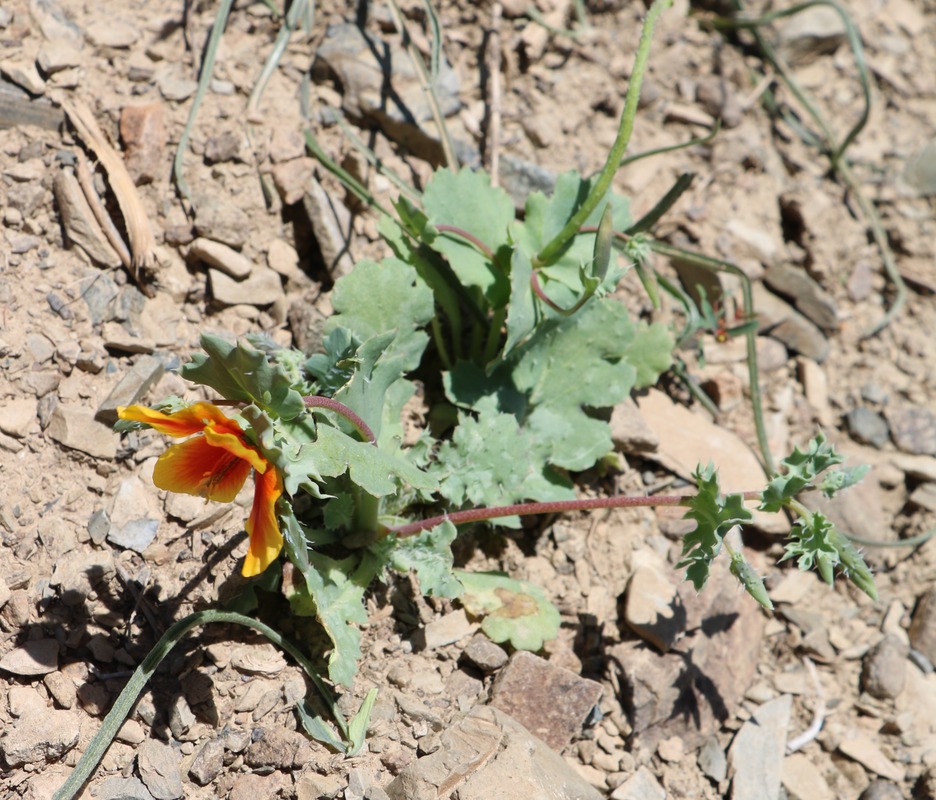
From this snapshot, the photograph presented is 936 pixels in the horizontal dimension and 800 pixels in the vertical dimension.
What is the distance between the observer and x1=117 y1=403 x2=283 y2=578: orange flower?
1.79m

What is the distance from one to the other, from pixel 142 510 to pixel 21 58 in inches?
63.4

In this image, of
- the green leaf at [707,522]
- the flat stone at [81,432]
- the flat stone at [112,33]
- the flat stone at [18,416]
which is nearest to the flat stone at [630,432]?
the green leaf at [707,522]

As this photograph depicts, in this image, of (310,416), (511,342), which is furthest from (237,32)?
(310,416)

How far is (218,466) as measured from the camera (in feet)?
6.43

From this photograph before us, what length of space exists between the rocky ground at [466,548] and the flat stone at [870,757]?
1 cm

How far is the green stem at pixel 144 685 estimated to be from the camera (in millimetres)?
2104

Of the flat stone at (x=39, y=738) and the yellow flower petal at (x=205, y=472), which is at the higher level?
the yellow flower petal at (x=205, y=472)

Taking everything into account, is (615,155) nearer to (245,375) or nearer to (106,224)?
(245,375)

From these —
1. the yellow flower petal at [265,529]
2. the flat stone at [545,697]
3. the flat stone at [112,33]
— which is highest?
the flat stone at [112,33]

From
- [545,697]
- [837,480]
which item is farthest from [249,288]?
[837,480]

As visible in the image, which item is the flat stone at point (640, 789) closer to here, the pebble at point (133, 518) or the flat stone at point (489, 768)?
the flat stone at point (489, 768)

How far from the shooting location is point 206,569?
249cm

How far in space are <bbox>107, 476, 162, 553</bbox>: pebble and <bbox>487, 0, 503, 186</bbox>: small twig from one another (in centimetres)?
182

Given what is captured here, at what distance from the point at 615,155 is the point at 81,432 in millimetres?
1785
